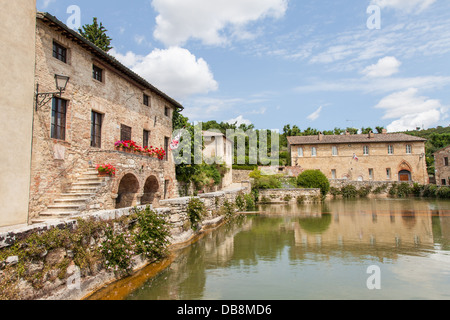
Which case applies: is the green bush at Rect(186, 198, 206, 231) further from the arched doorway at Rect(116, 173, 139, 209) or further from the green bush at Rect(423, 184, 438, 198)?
the green bush at Rect(423, 184, 438, 198)

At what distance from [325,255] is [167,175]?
12.3 metres

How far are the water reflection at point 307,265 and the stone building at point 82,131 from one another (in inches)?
162

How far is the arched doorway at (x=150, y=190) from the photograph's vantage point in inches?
584

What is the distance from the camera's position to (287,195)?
30062 mm

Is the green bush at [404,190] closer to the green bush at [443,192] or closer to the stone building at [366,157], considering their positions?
the green bush at [443,192]

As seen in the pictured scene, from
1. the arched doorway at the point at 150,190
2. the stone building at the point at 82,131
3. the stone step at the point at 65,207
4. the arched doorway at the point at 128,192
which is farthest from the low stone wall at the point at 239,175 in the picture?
the stone step at the point at 65,207

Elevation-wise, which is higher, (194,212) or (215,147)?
(215,147)

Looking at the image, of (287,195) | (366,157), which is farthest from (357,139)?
(287,195)

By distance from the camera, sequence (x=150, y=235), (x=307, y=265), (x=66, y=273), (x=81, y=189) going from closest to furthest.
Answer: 1. (x=66, y=273)
2. (x=307, y=265)
3. (x=150, y=235)
4. (x=81, y=189)


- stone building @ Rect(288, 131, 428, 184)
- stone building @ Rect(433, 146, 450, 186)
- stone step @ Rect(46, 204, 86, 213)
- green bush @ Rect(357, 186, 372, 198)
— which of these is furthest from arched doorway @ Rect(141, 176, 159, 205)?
stone building @ Rect(433, 146, 450, 186)

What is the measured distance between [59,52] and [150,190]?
7.79 m

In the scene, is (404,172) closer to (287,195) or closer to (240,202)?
(287,195)

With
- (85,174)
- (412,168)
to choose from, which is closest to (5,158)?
(85,174)

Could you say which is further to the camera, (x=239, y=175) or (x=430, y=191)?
(x=239, y=175)
